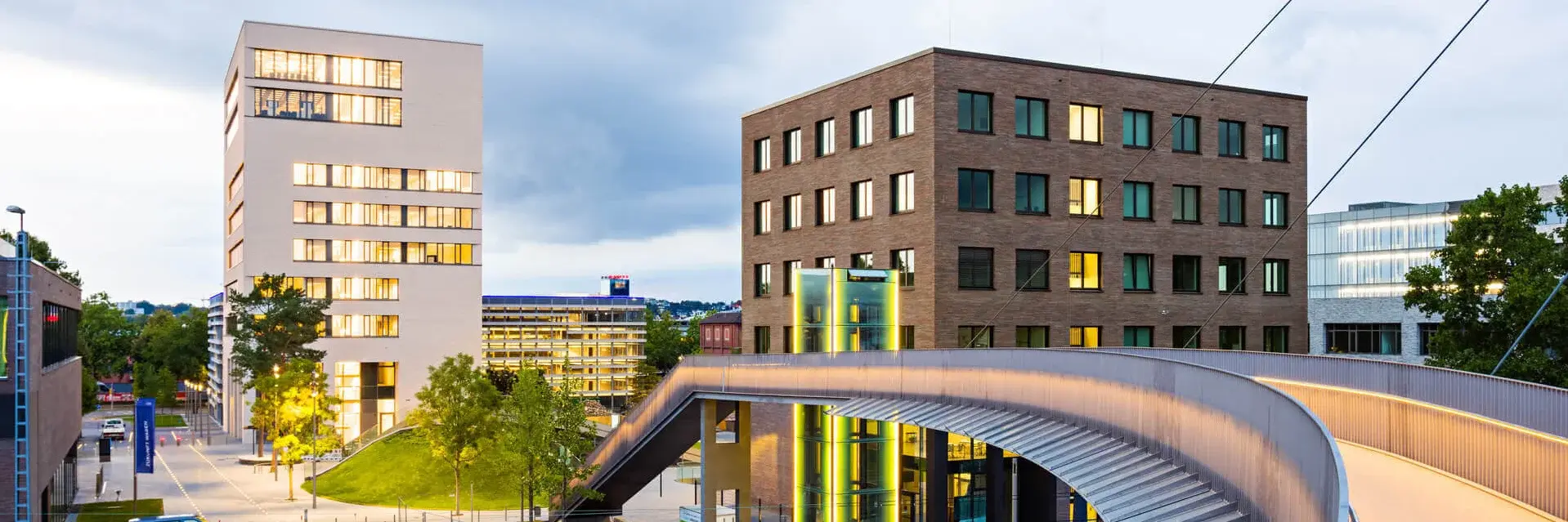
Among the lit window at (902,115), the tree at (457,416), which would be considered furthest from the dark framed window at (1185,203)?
the tree at (457,416)

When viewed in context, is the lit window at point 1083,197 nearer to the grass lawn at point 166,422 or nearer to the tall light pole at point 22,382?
the tall light pole at point 22,382

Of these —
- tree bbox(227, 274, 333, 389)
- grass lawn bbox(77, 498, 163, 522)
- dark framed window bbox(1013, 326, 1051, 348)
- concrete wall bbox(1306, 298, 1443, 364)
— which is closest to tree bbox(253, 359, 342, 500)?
grass lawn bbox(77, 498, 163, 522)

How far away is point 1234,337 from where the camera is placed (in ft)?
185

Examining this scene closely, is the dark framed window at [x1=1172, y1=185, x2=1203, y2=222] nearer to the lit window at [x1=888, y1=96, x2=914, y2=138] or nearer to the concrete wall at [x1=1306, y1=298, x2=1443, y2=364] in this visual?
the lit window at [x1=888, y1=96, x2=914, y2=138]

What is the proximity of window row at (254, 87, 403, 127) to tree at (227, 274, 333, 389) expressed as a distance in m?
15.0

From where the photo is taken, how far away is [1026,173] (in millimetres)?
50031

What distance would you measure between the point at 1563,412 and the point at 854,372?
21.0m

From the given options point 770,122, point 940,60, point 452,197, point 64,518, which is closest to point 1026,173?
point 940,60

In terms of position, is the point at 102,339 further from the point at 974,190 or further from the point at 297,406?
the point at 974,190

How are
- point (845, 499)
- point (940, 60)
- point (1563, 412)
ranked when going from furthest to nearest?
point (940, 60)
point (845, 499)
point (1563, 412)

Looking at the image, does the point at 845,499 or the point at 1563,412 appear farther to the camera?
the point at 845,499

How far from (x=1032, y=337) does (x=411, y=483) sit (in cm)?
3371

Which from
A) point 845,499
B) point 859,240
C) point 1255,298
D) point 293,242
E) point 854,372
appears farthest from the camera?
point 293,242

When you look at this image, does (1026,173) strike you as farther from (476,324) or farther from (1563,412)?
(476,324)
